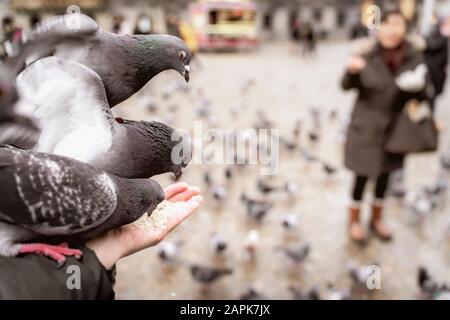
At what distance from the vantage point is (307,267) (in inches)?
167

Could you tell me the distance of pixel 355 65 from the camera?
3.70 metres

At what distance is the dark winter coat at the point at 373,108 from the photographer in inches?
147

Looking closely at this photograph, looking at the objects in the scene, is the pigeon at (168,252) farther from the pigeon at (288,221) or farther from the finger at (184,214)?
the finger at (184,214)

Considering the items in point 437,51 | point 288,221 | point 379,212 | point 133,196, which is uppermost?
point 437,51

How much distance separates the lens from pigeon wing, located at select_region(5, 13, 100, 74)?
1.49 metres

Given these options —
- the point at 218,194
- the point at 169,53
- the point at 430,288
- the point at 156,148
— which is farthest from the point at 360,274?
the point at 169,53

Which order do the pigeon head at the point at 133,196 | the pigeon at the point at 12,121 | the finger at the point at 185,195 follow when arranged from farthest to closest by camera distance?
the finger at the point at 185,195 → the pigeon head at the point at 133,196 → the pigeon at the point at 12,121

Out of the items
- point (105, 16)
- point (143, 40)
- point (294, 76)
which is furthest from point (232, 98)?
point (105, 16)

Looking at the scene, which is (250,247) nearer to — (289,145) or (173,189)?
(173,189)

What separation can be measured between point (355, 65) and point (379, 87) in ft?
1.02

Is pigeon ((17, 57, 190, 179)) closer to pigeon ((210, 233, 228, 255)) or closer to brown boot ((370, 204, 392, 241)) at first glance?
pigeon ((210, 233, 228, 255))

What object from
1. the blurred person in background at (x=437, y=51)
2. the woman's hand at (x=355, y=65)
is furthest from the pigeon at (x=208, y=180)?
the blurred person in background at (x=437, y=51)

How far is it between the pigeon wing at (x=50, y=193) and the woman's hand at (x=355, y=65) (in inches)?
109

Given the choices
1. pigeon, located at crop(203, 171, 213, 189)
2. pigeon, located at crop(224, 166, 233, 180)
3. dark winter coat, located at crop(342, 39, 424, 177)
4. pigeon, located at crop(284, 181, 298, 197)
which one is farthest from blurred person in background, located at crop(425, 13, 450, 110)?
pigeon, located at crop(203, 171, 213, 189)
